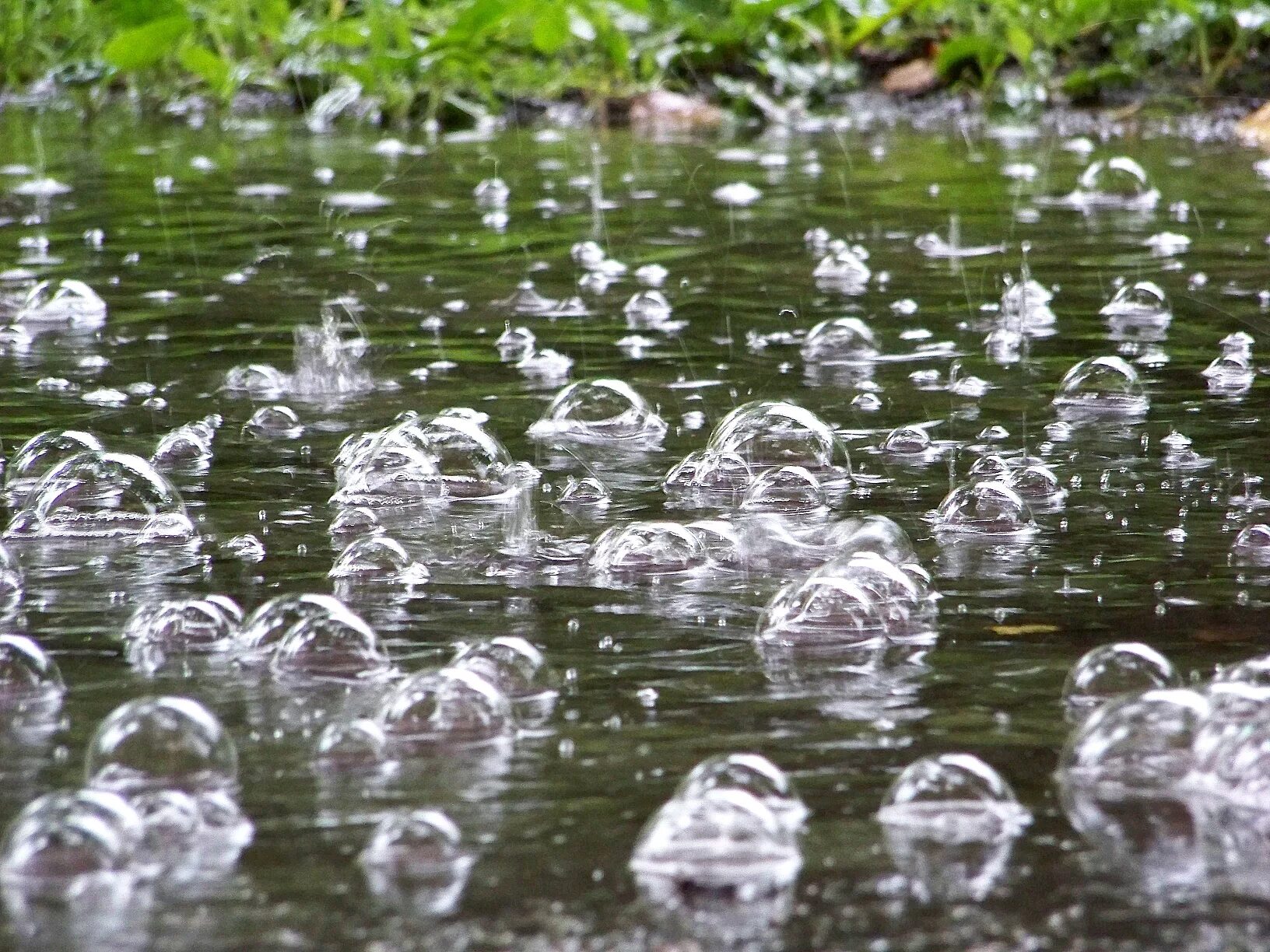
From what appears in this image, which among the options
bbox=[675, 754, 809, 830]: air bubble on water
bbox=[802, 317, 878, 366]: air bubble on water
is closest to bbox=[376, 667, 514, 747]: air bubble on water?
bbox=[675, 754, 809, 830]: air bubble on water

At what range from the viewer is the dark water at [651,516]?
212 cm

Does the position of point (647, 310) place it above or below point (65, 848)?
above

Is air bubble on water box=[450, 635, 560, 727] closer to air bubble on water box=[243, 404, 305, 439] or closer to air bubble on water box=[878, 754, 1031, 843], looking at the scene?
air bubble on water box=[878, 754, 1031, 843]

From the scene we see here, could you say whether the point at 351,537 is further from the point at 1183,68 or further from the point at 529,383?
the point at 1183,68

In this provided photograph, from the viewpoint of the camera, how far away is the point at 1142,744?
2416 mm

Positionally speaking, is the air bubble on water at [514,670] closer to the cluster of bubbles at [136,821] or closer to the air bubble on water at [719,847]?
the cluster of bubbles at [136,821]

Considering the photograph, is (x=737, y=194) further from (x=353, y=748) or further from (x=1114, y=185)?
(x=353, y=748)

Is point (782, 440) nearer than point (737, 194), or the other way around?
point (782, 440)

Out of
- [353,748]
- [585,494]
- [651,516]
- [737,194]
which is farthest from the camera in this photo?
[737,194]

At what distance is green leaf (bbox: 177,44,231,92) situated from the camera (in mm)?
11977

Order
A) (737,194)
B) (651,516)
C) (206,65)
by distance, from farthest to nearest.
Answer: (206,65) → (737,194) → (651,516)

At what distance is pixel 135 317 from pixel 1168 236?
3454 mm

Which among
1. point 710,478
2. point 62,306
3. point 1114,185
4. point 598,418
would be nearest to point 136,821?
point 710,478

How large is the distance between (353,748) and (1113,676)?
99 cm
